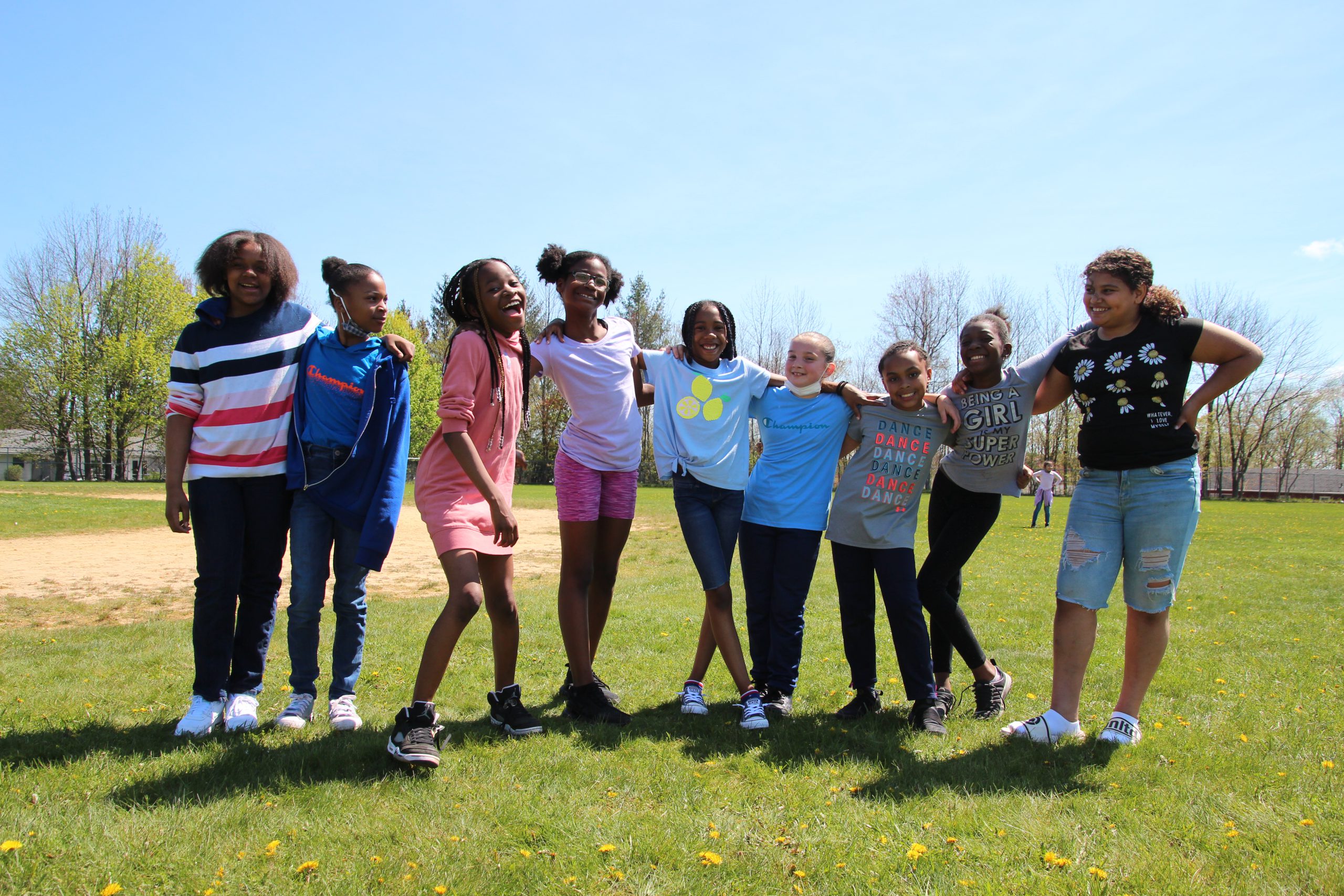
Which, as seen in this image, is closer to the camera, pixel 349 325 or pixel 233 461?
pixel 233 461

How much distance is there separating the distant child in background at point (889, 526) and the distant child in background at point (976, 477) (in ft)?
0.54

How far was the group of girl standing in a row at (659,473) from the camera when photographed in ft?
11.5

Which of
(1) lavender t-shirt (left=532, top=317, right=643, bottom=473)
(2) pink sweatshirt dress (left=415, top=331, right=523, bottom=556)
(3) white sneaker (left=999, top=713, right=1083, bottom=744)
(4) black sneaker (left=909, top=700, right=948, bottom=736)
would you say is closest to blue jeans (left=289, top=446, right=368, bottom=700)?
(2) pink sweatshirt dress (left=415, top=331, right=523, bottom=556)

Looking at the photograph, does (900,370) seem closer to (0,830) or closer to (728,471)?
(728,471)

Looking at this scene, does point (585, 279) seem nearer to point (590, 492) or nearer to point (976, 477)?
point (590, 492)

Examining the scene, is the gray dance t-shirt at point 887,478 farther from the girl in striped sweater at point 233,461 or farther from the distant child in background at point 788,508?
the girl in striped sweater at point 233,461

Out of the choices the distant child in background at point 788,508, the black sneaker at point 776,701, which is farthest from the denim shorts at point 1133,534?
the black sneaker at point 776,701

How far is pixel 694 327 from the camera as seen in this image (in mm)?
4160

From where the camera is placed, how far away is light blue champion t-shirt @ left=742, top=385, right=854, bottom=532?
160 inches

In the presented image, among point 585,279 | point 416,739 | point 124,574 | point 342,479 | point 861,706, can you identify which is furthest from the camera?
point 124,574

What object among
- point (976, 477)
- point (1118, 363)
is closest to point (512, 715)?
point (976, 477)

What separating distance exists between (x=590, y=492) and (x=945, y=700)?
217cm

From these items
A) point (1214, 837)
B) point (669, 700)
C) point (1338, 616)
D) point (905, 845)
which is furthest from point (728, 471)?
point (1338, 616)

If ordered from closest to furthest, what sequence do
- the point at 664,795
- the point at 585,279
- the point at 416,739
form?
the point at 664,795
the point at 416,739
the point at 585,279
